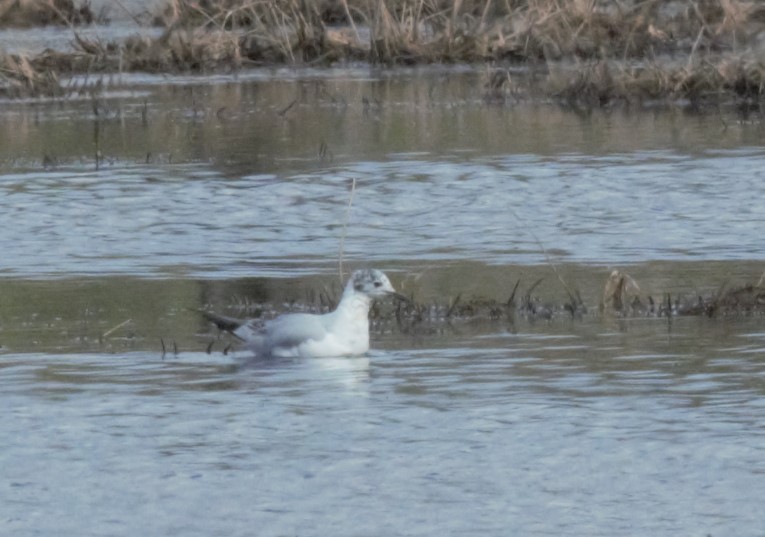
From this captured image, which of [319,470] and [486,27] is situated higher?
[486,27]

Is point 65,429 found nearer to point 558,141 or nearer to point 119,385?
point 119,385

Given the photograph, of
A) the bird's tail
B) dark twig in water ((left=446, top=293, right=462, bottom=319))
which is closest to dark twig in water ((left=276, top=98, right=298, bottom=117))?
dark twig in water ((left=446, top=293, right=462, bottom=319))

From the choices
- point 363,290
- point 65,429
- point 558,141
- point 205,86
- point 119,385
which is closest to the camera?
point 65,429

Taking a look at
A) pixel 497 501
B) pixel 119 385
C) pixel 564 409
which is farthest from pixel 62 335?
pixel 497 501

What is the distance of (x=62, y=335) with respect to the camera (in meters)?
10.4

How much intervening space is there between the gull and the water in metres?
0.06

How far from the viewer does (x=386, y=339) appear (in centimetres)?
1023

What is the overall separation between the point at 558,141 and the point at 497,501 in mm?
11719

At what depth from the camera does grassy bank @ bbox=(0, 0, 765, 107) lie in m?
23.6

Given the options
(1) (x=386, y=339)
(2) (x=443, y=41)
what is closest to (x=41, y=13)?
(2) (x=443, y=41)

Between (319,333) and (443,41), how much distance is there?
16.0m

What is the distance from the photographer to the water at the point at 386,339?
6.93 meters

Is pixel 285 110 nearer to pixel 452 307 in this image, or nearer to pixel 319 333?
pixel 452 307

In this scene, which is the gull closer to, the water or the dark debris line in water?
the water
